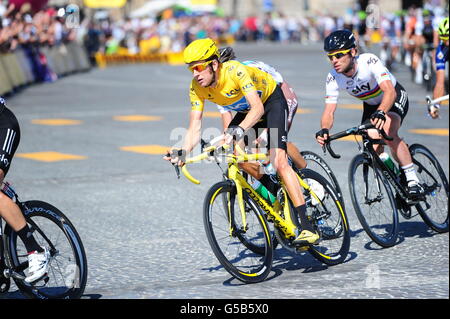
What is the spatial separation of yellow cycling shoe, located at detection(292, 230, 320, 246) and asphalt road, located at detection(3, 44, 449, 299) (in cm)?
22

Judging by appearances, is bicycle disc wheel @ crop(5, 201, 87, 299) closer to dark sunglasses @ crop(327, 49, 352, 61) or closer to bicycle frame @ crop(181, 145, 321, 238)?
bicycle frame @ crop(181, 145, 321, 238)

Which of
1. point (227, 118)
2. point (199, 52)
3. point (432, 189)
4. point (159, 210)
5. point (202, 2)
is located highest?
point (199, 52)

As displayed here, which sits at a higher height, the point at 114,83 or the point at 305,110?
the point at 305,110

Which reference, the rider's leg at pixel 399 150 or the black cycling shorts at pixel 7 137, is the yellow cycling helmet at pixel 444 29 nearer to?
the rider's leg at pixel 399 150

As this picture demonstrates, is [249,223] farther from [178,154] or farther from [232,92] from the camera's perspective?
[232,92]

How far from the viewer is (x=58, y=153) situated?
13.9m

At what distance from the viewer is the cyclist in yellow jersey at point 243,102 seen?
673 centimetres

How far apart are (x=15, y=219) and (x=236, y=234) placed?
1705 mm

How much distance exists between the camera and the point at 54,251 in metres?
6.30

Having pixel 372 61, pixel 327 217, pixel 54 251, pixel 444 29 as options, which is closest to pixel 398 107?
pixel 372 61

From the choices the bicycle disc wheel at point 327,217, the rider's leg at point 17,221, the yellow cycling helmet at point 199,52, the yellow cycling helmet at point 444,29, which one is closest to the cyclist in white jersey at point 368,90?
the bicycle disc wheel at point 327,217

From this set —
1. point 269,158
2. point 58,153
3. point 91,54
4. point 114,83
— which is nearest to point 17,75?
point 114,83
